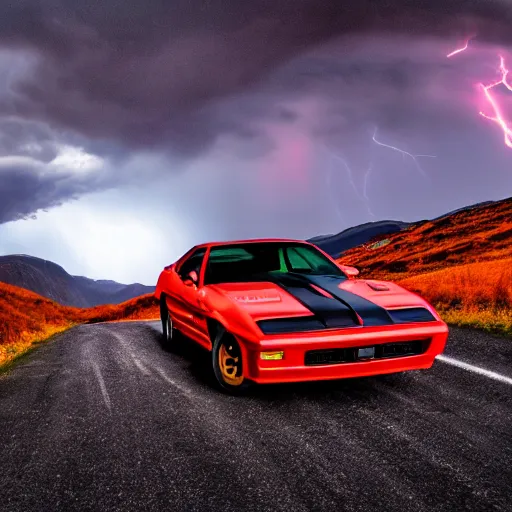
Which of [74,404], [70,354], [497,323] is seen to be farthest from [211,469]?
[497,323]

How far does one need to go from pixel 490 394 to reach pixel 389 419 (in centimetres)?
102

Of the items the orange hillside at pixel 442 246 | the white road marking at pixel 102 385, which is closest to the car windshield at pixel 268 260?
the white road marking at pixel 102 385

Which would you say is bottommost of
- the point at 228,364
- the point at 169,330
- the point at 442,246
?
the point at 228,364

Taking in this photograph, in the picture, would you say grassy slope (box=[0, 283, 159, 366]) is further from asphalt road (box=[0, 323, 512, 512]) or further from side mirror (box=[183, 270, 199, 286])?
asphalt road (box=[0, 323, 512, 512])

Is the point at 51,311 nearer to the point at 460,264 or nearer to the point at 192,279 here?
the point at 460,264

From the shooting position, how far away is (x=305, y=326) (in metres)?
4.04

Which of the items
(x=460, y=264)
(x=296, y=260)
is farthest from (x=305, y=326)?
(x=460, y=264)

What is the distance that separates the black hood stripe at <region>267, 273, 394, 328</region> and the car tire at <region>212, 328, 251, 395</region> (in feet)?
2.12

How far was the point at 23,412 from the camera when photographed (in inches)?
167

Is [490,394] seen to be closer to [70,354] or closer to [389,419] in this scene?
[389,419]

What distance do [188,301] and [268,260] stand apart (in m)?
0.98

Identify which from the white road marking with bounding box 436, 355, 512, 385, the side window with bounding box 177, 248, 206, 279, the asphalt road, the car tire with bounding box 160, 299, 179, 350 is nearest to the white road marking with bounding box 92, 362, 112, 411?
the asphalt road

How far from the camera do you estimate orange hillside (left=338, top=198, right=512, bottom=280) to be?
24.3 meters

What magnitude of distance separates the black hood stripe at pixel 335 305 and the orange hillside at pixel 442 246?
16.3 meters
